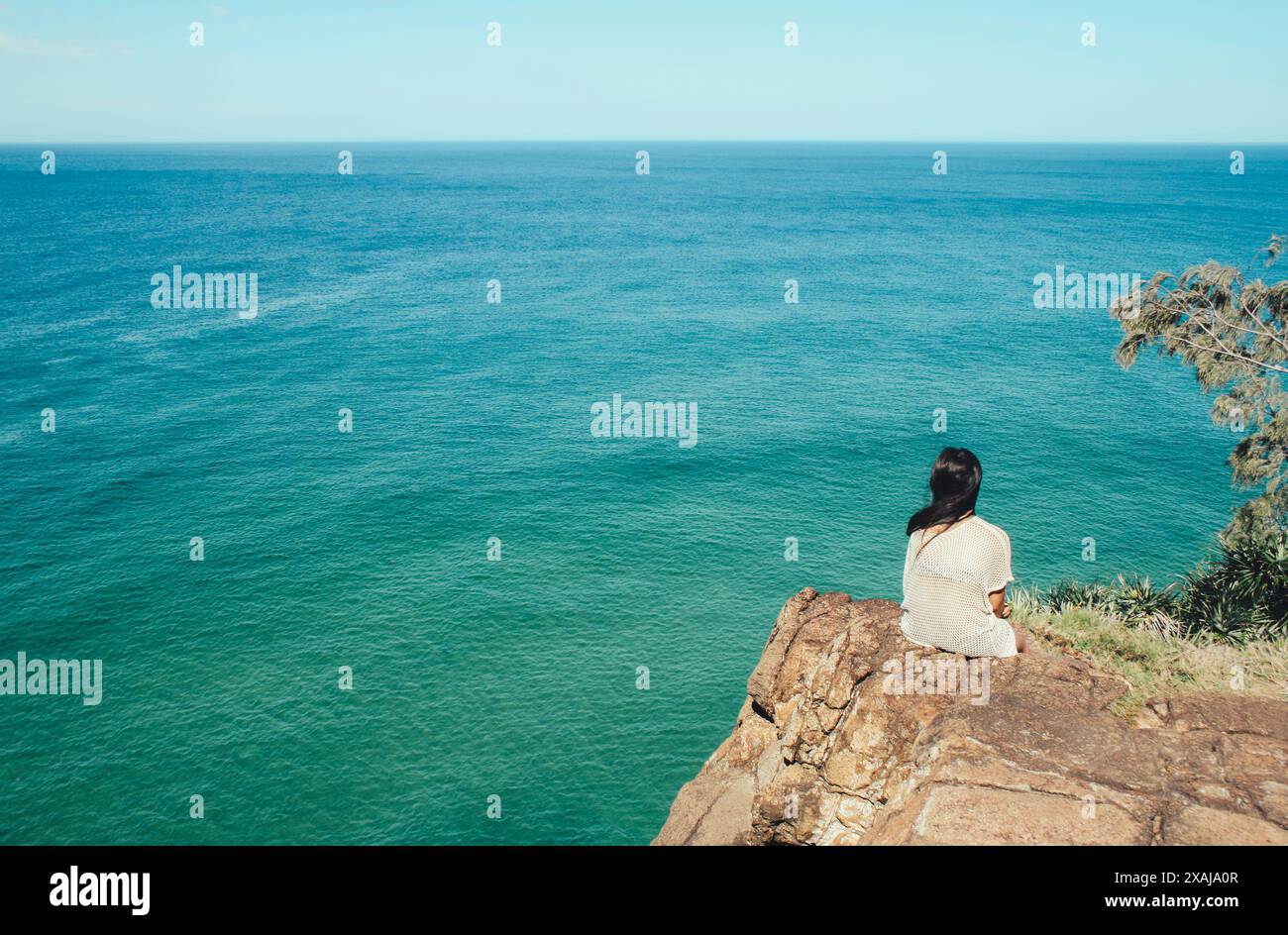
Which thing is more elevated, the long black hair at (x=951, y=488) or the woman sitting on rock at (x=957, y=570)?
the long black hair at (x=951, y=488)

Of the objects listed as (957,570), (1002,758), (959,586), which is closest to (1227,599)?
(959,586)

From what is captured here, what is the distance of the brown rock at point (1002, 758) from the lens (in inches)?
317

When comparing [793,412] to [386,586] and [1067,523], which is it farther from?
[386,586]

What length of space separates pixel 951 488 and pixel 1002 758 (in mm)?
2974

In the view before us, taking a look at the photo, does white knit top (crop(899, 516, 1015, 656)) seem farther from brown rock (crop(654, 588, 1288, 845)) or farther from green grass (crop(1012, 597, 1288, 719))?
green grass (crop(1012, 597, 1288, 719))

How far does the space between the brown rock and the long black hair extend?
7.15 feet

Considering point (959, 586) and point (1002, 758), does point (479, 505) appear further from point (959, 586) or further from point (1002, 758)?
point (1002, 758)

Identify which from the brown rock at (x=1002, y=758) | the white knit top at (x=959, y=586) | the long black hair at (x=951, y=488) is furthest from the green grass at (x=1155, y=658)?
the long black hair at (x=951, y=488)

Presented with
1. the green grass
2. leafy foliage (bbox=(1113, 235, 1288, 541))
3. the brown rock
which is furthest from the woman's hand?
leafy foliage (bbox=(1113, 235, 1288, 541))

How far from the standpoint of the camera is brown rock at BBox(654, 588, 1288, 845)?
26.4 ft

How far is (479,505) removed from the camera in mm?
57875

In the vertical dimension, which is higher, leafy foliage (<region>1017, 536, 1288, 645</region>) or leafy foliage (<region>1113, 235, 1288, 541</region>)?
leafy foliage (<region>1113, 235, 1288, 541</region>)

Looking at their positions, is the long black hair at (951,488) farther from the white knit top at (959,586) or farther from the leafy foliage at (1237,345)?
the leafy foliage at (1237,345)
